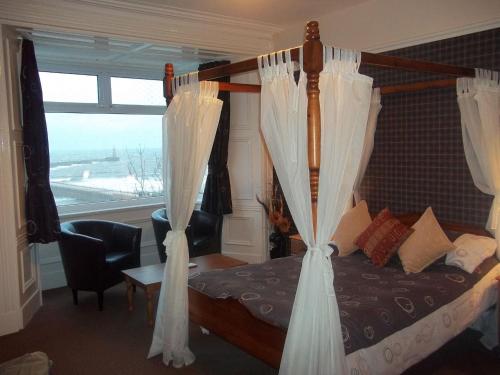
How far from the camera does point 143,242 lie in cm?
607

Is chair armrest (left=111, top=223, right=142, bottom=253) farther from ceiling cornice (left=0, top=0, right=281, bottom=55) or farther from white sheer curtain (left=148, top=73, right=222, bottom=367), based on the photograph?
ceiling cornice (left=0, top=0, right=281, bottom=55)

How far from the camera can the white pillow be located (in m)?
3.49

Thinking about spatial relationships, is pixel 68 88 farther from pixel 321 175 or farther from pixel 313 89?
pixel 321 175

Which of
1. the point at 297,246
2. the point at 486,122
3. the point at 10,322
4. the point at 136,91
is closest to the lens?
the point at 486,122

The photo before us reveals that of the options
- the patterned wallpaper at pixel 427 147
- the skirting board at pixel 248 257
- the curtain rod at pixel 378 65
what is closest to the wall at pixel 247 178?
the skirting board at pixel 248 257

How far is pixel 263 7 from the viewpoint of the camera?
4.55 meters

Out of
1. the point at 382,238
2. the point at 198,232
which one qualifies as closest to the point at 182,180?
the point at 382,238

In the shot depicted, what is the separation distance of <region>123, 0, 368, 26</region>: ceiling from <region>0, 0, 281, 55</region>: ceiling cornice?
116 millimetres

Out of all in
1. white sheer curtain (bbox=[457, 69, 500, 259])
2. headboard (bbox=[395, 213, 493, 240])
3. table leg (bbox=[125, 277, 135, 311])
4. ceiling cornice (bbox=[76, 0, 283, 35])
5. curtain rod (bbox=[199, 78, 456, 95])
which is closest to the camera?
white sheer curtain (bbox=[457, 69, 500, 259])

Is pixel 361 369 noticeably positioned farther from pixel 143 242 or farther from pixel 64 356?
pixel 143 242

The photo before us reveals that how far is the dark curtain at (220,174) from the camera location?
568 centimetres

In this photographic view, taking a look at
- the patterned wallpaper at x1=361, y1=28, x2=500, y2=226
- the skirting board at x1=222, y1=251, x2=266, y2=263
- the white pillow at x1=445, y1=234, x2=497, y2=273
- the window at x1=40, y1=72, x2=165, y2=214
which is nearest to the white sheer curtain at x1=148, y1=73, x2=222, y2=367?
the patterned wallpaper at x1=361, y1=28, x2=500, y2=226

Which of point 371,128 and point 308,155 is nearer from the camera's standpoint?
point 308,155

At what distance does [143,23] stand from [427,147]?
2.93 meters
